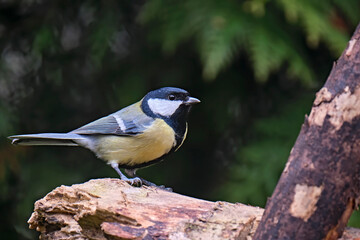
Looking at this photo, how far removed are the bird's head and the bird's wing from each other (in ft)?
0.20

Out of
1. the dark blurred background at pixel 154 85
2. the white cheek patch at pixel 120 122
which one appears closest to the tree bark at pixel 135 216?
the white cheek patch at pixel 120 122

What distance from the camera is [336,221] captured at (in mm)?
1669

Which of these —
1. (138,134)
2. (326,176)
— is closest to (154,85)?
(138,134)

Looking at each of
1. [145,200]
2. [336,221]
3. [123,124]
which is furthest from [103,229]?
[123,124]

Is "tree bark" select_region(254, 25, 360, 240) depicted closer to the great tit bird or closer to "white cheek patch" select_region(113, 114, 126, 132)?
the great tit bird

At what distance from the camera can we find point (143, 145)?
270cm

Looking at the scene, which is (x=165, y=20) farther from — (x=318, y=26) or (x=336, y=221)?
(x=336, y=221)

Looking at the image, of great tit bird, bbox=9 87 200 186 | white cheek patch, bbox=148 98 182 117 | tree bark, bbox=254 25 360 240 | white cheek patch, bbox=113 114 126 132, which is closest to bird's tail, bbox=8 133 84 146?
great tit bird, bbox=9 87 200 186

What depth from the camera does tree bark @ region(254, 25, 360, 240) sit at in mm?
1655

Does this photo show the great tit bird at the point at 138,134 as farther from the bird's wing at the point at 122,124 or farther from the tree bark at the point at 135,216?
the tree bark at the point at 135,216

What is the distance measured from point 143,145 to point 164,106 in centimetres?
24

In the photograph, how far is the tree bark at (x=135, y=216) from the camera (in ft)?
6.11

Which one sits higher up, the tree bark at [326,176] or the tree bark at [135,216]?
the tree bark at [326,176]

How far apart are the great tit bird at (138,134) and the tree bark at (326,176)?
109cm
